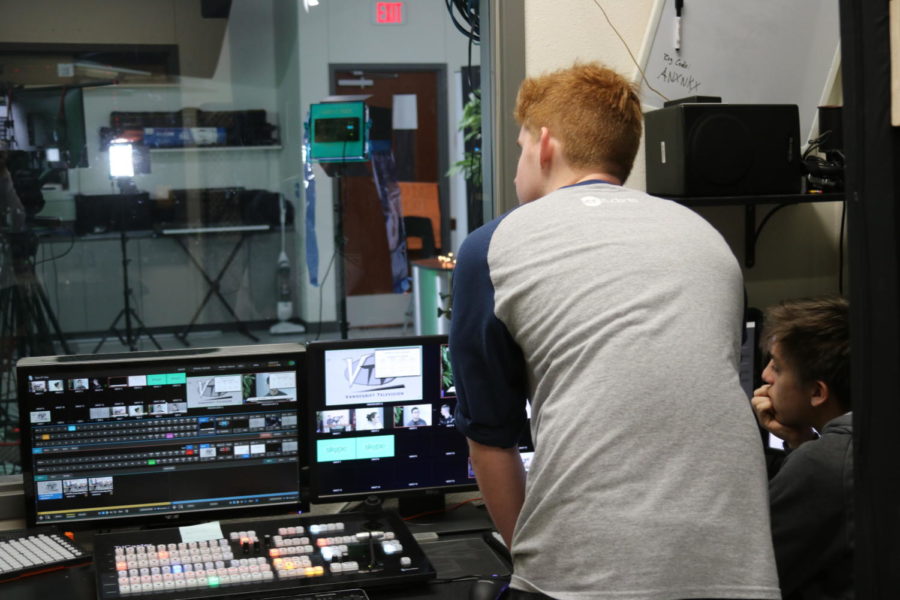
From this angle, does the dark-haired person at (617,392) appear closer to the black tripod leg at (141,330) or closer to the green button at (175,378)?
the green button at (175,378)

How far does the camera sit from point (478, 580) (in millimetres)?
1839

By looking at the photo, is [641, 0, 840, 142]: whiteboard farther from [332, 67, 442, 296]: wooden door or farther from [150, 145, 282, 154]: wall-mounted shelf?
[150, 145, 282, 154]: wall-mounted shelf

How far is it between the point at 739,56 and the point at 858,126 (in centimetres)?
166

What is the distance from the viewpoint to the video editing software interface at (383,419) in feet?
6.76

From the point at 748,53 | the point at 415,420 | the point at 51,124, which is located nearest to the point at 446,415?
the point at 415,420

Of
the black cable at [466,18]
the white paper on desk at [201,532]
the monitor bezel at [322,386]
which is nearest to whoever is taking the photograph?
the white paper on desk at [201,532]

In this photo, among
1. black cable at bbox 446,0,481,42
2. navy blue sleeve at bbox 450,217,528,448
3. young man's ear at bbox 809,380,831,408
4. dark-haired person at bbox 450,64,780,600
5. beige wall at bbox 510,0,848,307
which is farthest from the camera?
black cable at bbox 446,0,481,42

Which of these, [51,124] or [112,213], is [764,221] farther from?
[112,213]

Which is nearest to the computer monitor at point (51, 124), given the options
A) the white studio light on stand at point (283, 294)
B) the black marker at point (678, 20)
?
the white studio light on stand at point (283, 294)

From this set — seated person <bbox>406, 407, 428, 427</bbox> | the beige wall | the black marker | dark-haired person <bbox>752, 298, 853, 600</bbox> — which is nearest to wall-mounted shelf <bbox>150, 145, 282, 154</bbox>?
the beige wall

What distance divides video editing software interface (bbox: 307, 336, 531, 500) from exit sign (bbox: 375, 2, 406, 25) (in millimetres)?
2671

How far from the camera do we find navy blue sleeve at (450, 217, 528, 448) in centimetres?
134

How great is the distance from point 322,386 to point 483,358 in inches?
30.0

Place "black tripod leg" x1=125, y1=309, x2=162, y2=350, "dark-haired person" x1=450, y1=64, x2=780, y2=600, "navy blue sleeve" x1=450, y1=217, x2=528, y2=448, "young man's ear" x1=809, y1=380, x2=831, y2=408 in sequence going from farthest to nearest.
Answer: "black tripod leg" x1=125, y1=309, x2=162, y2=350
"young man's ear" x1=809, y1=380, x2=831, y2=408
"navy blue sleeve" x1=450, y1=217, x2=528, y2=448
"dark-haired person" x1=450, y1=64, x2=780, y2=600
